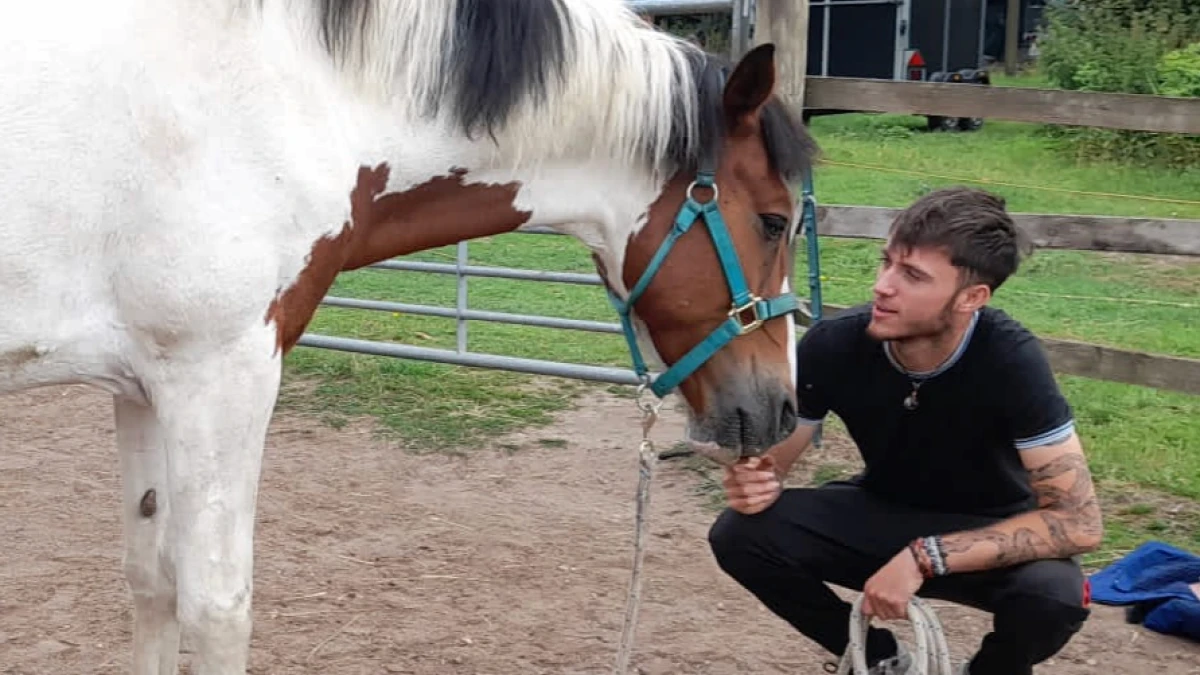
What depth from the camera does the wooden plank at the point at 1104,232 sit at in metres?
4.25

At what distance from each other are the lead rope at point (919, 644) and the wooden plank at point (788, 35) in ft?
7.91

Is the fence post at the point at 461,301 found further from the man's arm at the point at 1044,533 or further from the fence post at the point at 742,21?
the man's arm at the point at 1044,533

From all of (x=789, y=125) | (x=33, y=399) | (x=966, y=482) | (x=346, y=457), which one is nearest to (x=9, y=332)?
(x=789, y=125)

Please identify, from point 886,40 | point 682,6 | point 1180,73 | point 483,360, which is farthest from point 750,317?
point 886,40

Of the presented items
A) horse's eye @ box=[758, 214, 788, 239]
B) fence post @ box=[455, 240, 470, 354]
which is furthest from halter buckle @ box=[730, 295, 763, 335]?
fence post @ box=[455, 240, 470, 354]

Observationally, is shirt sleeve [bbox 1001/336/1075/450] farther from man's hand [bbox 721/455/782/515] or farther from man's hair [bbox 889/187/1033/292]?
man's hand [bbox 721/455/782/515]

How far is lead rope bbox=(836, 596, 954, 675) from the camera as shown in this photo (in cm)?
258

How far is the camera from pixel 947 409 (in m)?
2.73

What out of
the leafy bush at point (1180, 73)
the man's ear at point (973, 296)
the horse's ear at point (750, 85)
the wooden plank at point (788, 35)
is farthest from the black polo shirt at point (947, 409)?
the leafy bush at point (1180, 73)

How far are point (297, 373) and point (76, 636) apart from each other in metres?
2.65

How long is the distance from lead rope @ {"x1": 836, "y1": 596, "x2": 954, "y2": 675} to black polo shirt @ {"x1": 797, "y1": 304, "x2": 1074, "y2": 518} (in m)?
0.29

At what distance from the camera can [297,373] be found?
6039 mm

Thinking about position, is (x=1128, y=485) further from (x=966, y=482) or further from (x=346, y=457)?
(x=346, y=457)

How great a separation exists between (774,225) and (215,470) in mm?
1176
